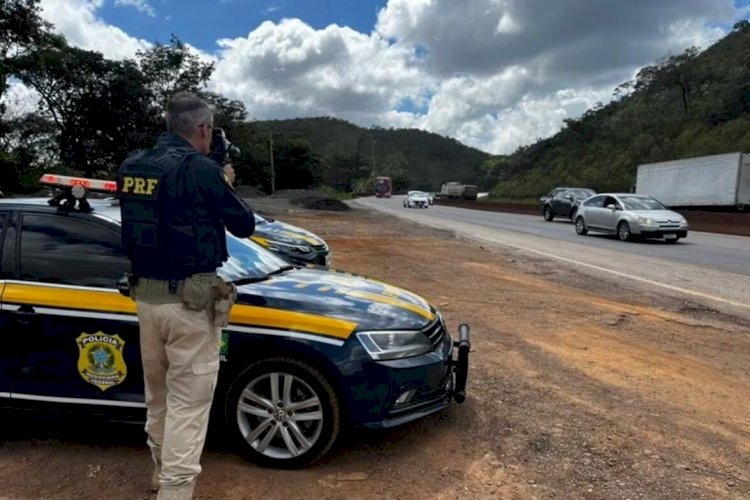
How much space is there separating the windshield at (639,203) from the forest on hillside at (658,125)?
1869 cm

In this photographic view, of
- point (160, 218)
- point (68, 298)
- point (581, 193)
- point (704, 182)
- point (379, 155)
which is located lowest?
point (68, 298)

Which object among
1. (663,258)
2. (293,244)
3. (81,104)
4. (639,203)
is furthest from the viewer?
(81,104)

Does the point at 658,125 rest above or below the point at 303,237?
above

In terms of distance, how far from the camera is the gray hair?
2730 millimetres

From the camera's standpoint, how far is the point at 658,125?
46.4 meters

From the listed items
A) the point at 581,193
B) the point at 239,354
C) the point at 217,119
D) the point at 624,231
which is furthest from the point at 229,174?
the point at 581,193

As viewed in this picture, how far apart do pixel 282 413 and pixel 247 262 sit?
125 cm

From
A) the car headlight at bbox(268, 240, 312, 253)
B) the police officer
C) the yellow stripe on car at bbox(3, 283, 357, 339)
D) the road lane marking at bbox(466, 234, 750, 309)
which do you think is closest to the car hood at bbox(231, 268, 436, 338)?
the yellow stripe on car at bbox(3, 283, 357, 339)

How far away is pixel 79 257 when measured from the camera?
3.54 metres

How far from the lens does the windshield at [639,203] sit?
18109 millimetres

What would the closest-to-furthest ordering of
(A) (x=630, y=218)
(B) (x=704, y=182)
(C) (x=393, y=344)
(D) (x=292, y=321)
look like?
(D) (x=292, y=321)
(C) (x=393, y=344)
(A) (x=630, y=218)
(B) (x=704, y=182)

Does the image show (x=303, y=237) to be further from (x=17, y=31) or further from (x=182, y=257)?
(x=17, y=31)

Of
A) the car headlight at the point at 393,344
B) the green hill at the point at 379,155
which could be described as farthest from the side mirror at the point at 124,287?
the green hill at the point at 379,155

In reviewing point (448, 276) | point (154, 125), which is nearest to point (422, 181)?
point (154, 125)
